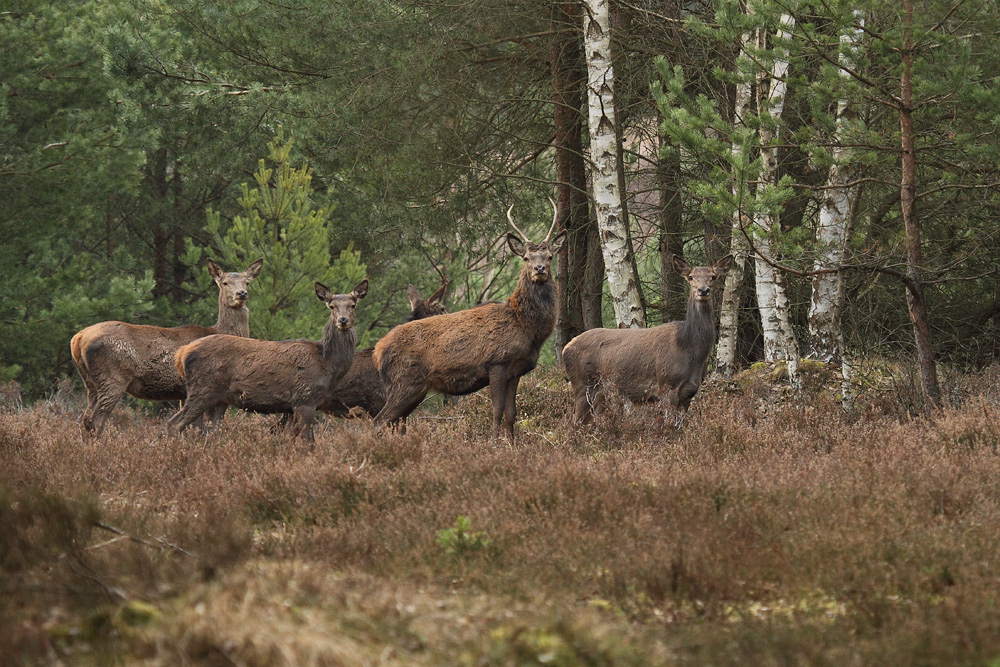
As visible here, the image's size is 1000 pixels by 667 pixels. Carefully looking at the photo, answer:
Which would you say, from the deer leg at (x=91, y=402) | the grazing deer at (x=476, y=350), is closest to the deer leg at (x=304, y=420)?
the grazing deer at (x=476, y=350)

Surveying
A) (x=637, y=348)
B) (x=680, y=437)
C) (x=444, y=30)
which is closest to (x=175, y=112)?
(x=444, y=30)

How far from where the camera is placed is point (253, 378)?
35.1 ft

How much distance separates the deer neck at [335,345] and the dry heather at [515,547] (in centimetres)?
164

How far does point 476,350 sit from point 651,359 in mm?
1858

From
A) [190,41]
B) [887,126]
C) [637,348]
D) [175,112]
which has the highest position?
[190,41]

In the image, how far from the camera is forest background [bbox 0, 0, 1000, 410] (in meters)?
10.0

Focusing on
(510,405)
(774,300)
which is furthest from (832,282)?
(510,405)

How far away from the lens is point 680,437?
9.55 metres

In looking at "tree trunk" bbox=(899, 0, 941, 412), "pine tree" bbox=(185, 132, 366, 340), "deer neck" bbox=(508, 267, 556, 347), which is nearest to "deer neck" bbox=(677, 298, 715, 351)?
"deer neck" bbox=(508, 267, 556, 347)

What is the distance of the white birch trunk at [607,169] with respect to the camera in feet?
43.9

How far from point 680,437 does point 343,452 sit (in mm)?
3176

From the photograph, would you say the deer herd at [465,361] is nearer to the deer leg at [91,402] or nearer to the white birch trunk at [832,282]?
the deer leg at [91,402]

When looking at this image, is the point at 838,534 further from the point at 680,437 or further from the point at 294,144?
the point at 294,144

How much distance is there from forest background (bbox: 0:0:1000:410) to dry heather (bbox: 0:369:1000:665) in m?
2.67
